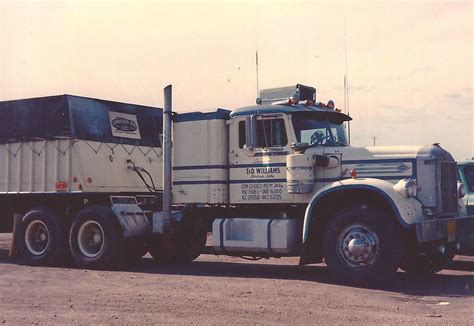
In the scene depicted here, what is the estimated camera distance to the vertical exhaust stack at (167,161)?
12406mm

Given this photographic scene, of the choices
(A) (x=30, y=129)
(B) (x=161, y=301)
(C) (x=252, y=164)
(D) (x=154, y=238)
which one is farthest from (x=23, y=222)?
(B) (x=161, y=301)

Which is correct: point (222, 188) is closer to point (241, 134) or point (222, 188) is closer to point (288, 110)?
point (241, 134)

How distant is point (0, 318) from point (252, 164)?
5483 millimetres

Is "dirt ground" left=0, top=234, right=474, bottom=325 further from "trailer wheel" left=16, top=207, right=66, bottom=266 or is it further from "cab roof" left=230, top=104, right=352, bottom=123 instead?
"cab roof" left=230, top=104, right=352, bottom=123

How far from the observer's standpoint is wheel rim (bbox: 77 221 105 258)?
12882 mm

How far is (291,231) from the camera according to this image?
438 inches

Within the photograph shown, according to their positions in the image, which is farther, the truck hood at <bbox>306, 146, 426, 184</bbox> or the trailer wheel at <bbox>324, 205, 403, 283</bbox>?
the truck hood at <bbox>306, 146, 426, 184</bbox>

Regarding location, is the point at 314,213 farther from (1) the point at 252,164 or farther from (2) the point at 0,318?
(2) the point at 0,318

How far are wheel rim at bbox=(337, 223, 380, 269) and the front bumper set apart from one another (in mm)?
675

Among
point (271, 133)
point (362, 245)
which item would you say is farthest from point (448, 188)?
point (271, 133)

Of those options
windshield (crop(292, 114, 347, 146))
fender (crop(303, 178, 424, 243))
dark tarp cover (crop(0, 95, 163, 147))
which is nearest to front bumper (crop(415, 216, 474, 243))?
fender (crop(303, 178, 424, 243))

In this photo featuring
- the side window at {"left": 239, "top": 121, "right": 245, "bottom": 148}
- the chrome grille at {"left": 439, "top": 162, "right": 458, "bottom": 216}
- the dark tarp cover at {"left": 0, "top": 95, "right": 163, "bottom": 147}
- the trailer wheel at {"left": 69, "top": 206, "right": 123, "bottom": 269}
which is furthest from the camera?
the dark tarp cover at {"left": 0, "top": 95, "right": 163, "bottom": 147}

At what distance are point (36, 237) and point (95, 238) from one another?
1589 millimetres

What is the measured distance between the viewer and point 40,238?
13742mm
